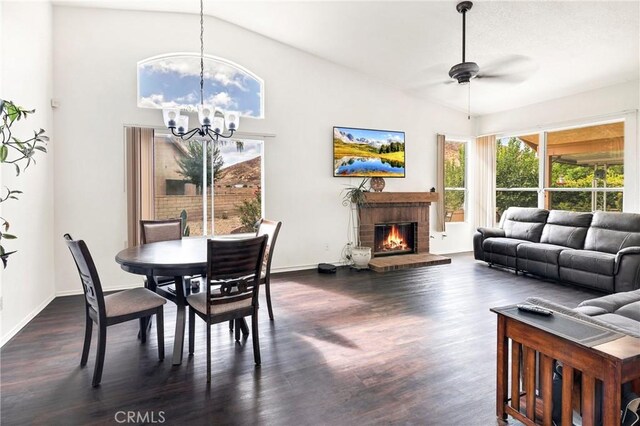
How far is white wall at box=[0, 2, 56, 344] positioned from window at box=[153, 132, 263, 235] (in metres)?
1.26

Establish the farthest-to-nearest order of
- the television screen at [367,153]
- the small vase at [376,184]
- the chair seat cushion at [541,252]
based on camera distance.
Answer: the small vase at [376,184]
the television screen at [367,153]
the chair seat cushion at [541,252]

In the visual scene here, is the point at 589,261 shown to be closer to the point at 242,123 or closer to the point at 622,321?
the point at 622,321

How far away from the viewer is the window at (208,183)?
16.1ft

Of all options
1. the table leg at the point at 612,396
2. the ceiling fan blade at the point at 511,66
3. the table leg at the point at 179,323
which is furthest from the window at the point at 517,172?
the table leg at the point at 179,323

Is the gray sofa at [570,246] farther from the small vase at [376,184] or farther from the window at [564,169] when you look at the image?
the small vase at [376,184]

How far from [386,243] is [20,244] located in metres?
5.27

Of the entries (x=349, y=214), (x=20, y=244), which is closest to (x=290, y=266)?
(x=349, y=214)

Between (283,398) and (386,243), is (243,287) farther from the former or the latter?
(386,243)

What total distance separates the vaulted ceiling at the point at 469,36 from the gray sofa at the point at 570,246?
6.89 feet

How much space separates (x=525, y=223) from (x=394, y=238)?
2.24m

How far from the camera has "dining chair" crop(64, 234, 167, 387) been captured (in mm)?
2297

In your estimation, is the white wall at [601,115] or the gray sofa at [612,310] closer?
the gray sofa at [612,310]

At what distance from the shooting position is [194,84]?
498cm

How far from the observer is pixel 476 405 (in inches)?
82.5
